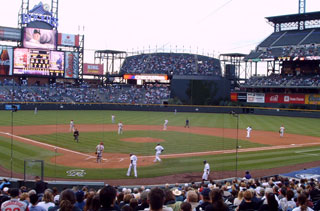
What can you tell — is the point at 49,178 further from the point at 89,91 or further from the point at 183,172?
the point at 89,91

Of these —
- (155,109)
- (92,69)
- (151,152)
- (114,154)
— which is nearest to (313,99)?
(155,109)

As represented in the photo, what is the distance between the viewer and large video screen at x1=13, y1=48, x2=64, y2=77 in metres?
69.3

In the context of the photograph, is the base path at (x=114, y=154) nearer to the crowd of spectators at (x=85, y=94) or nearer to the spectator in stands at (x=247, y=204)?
the spectator in stands at (x=247, y=204)

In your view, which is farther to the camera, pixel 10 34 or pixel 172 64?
pixel 172 64

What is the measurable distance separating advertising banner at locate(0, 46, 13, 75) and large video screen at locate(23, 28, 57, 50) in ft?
12.5

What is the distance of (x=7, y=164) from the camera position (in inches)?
818

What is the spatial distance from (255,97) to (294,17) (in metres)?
21.6

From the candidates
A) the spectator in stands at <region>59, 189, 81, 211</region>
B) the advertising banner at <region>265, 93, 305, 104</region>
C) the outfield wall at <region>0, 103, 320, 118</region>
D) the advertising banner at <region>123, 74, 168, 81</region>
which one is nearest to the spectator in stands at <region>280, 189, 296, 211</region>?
the spectator in stands at <region>59, 189, 81, 211</region>

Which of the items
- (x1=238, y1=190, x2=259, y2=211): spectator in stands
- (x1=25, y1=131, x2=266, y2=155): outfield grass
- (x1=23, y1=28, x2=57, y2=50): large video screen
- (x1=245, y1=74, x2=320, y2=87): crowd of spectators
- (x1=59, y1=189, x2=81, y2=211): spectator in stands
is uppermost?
(x1=23, y1=28, x2=57, y2=50): large video screen

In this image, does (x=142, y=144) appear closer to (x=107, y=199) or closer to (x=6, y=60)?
(x=107, y=199)

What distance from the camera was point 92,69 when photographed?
92.1m

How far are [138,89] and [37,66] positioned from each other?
24.9 metres

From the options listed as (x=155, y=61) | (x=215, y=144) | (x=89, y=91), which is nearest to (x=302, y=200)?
(x=215, y=144)

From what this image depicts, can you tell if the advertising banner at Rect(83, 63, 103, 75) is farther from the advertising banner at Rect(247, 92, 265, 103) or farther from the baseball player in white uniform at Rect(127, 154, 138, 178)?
the baseball player in white uniform at Rect(127, 154, 138, 178)
